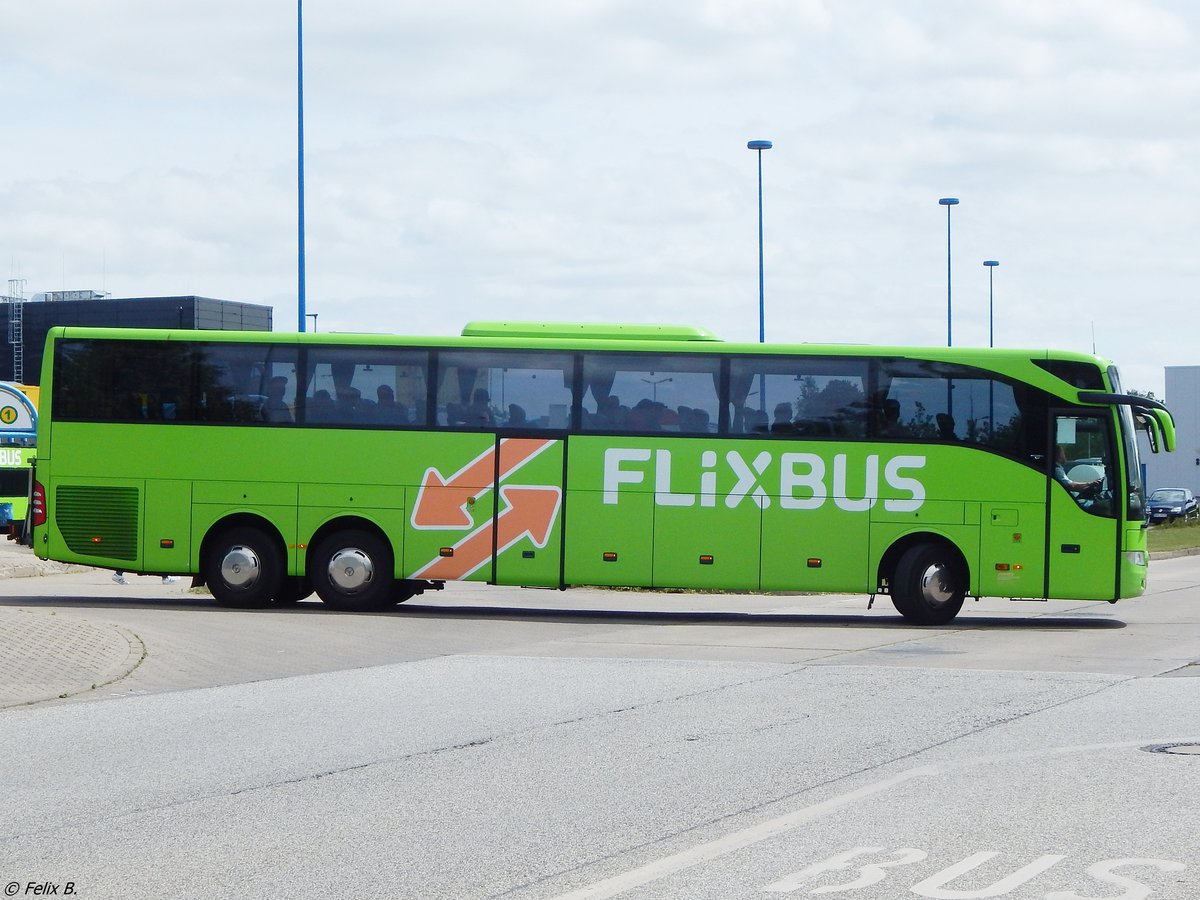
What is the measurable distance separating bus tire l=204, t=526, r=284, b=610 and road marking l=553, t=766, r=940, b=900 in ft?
43.5

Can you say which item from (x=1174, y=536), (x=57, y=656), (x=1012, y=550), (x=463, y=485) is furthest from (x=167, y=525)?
(x=1174, y=536)

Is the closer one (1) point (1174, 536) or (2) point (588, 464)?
(2) point (588, 464)

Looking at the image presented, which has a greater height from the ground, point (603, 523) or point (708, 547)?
point (603, 523)

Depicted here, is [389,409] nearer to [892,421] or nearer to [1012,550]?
[892,421]

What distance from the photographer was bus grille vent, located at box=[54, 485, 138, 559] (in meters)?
20.7

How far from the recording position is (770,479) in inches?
779

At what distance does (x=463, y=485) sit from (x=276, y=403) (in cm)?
264

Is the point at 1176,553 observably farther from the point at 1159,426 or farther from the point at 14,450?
the point at 14,450

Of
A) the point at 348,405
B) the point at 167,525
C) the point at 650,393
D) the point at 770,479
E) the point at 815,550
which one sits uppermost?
the point at 650,393

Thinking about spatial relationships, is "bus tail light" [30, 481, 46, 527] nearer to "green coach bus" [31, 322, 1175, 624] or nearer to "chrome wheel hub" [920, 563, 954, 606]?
"green coach bus" [31, 322, 1175, 624]

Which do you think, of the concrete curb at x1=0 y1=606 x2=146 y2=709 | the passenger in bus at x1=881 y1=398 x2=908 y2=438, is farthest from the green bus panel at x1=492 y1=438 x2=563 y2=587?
the concrete curb at x1=0 y1=606 x2=146 y2=709

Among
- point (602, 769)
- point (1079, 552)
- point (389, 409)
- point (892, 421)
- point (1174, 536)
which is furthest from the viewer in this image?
point (1174, 536)

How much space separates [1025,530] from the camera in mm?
19312

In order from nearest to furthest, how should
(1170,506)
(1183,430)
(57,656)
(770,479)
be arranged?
(57,656)
(770,479)
(1170,506)
(1183,430)
